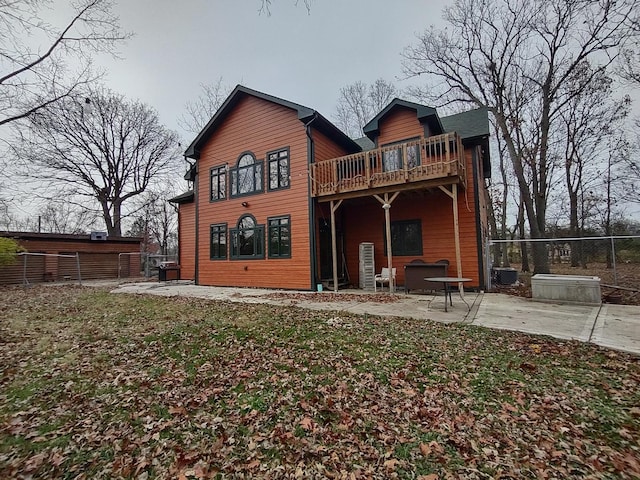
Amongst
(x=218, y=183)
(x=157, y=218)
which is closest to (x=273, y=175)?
(x=218, y=183)

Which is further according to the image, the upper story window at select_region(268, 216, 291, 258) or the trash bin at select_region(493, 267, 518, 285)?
the trash bin at select_region(493, 267, 518, 285)

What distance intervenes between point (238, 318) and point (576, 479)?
546 centimetres

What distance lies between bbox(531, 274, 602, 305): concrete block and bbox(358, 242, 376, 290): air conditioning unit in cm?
500

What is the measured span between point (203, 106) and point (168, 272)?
47.3ft

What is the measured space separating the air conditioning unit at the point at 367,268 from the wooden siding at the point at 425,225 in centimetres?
96

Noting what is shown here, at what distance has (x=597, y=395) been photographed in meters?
2.98

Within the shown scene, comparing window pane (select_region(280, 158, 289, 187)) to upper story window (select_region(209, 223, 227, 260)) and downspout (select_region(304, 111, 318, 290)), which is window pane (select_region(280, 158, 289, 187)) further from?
upper story window (select_region(209, 223, 227, 260))

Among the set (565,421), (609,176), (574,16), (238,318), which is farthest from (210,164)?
(609,176)

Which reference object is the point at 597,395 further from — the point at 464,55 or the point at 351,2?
the point at 464,55

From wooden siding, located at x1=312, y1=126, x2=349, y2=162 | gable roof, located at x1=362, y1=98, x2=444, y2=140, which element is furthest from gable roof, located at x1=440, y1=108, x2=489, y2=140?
wooden siding, located at x1=312, y1=126, x2=349, y2=162

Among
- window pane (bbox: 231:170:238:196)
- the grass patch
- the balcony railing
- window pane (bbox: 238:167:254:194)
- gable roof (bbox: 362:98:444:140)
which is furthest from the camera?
window pane (bbox: 231:170:238:196)

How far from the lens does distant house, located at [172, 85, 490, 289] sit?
1005 centimetres

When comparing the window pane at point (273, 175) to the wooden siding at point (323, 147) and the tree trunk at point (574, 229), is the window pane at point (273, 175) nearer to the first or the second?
the wooden siding at point (323, 147)

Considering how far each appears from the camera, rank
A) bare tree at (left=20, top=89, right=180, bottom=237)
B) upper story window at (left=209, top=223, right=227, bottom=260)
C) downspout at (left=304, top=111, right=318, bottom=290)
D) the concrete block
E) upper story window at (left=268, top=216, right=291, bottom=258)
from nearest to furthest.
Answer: the concrete block, downspout at (left=304, top=111, right=318, bottom=290), upper story window at (left=268, top=216, right=291, bottom=258), upper story window at (left=209, top=223, right=227, bottom=260), bare tree at (left=20, top=89, right=180, bottom=237)
